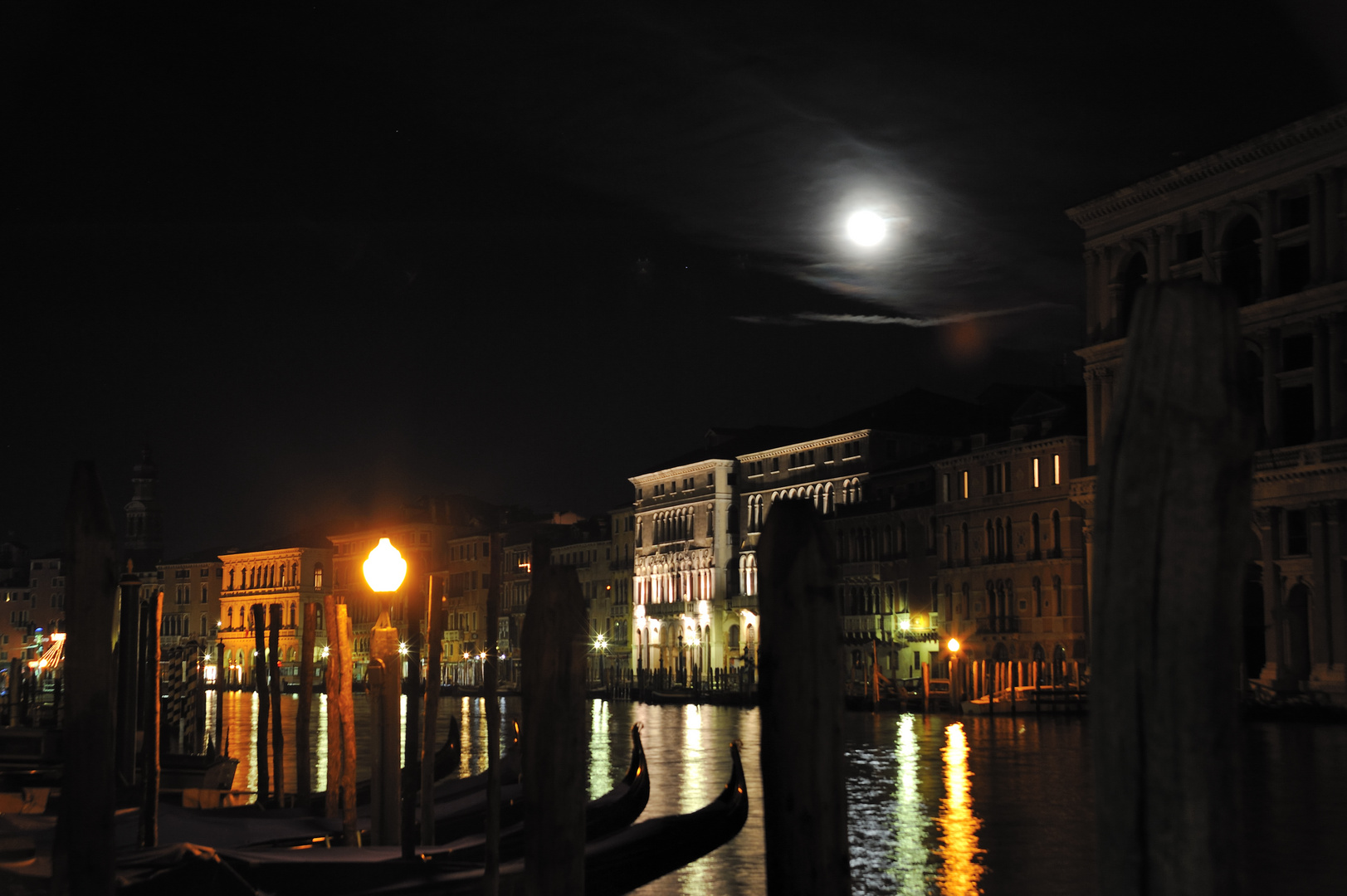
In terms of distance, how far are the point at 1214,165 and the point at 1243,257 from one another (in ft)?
8.13

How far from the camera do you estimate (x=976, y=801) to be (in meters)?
15.7

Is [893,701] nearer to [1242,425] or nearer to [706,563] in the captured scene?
[706,563]

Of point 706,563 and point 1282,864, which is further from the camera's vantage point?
point 706,563

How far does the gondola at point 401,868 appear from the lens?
6.76 meters

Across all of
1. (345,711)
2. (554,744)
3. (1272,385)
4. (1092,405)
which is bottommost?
(345,711)

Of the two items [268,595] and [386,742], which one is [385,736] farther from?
[268,595]

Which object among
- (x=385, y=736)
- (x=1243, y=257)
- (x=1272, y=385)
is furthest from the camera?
(x=1243, y=257)

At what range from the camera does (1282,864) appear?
36.2 feet

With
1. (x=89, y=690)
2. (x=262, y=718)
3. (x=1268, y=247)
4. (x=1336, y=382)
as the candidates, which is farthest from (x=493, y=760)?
(x=1268, y=247)

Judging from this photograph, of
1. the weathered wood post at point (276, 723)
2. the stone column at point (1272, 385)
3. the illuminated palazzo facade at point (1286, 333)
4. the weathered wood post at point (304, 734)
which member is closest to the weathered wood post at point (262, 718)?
the weathered wood post at point (276, 723)

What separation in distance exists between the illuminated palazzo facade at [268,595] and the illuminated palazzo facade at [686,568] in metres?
29.3

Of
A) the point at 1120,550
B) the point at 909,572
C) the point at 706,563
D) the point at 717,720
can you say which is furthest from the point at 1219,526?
the point at 706,563

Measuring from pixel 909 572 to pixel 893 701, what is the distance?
1099 cm

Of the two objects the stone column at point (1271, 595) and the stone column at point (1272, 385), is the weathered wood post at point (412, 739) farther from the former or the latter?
the stone column at point (1272, 385)
